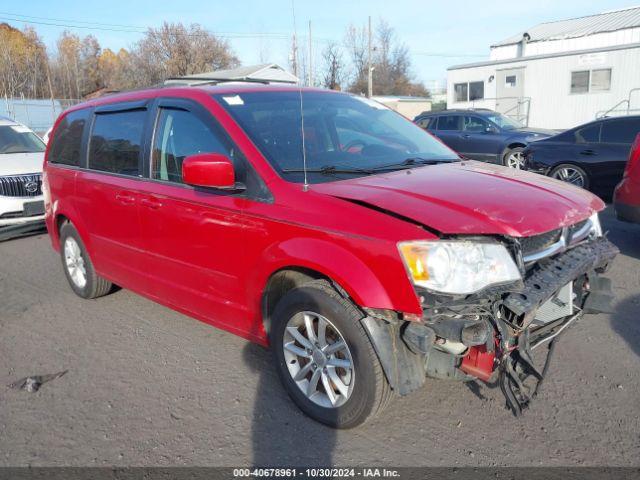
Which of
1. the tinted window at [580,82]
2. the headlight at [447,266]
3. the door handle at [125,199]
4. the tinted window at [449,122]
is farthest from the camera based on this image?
the tinted window at [580,82]

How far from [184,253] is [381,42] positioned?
66020 mm

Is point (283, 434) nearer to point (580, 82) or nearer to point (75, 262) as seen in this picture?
point (75, 262)

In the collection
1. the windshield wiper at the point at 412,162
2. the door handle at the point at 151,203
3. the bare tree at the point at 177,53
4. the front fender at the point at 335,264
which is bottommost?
the front fender at the point at 335,264

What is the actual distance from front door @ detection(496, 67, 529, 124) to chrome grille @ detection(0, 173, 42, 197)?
22.2 m

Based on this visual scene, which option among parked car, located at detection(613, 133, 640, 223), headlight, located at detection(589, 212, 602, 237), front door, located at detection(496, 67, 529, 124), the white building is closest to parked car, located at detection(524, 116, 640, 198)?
parked car, located at detection(613, 133, 640, 223)

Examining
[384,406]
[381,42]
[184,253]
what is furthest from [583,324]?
[381,42]

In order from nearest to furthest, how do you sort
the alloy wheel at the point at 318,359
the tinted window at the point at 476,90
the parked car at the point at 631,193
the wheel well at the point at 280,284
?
the alloy wheel at the point at 318,359 < the wheel well at the point at 280,284 < the parked car at the point at 631,193 < the tinted window at the point at 476,90

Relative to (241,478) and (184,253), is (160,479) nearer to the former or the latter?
(241,478)

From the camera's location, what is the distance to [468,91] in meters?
27.8

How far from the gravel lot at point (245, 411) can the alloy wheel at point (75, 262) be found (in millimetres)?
795

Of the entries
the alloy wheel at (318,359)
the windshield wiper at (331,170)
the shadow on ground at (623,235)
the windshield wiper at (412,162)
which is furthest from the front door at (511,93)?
the alloy wheel at (318,359)

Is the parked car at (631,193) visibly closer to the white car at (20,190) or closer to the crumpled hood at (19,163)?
the white car at (20,190)

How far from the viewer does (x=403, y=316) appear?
2.64 metres

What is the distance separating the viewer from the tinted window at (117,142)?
4125mm
